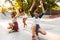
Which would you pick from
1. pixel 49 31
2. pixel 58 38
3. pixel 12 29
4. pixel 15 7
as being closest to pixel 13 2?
pixel 15 7

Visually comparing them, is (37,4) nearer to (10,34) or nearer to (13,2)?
(13,2)

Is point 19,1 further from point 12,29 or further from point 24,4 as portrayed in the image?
point 12,29

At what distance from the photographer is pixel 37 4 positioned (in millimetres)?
8836

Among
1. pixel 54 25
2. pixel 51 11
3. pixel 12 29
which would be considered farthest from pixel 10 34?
pixel 51 11

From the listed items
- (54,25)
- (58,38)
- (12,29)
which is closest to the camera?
(58,38)

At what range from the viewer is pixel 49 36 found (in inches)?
210

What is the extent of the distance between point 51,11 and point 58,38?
15.1 feet

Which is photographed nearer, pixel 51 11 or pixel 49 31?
pixel 49 31

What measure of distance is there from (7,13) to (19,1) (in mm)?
1125

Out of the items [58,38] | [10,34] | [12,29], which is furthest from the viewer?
[12,29]

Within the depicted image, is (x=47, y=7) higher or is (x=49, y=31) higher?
(x=47, y=7)

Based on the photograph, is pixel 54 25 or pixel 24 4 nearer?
pixel 54 25

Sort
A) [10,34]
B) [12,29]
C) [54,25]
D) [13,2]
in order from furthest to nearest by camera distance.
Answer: [13,2] → [54,25] → [12,29] → [10,34]

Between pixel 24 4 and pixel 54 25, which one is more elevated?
pixel 24 4
